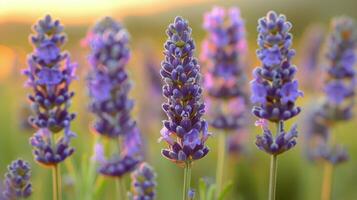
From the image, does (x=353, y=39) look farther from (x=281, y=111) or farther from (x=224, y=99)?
(x=281, y=111)

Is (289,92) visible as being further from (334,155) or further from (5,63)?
(5,63)

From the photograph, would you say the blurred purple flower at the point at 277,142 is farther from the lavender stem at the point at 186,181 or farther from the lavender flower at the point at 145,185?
the lavender flower at the point at 145,185

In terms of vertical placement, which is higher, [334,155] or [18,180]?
[18,180]

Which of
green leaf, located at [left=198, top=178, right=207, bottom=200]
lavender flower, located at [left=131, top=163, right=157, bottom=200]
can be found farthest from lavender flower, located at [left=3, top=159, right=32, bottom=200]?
green leaf, located at [left=198, top=178, right=207, bottom=200]

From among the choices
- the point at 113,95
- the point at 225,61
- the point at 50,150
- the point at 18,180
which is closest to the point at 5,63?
the point at 225,61

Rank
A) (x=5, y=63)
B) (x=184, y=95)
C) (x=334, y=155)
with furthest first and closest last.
A: 1. (x=5, y=63)
2. (x=334, y=155)
3. (x=184, y=95)

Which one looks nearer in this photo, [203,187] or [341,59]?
[203,187]

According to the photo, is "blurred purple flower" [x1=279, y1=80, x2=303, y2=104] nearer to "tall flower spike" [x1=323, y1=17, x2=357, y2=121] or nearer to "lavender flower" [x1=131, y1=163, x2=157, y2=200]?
"lavender flower" [x1=131, y1=163, x2=157, y2=200]

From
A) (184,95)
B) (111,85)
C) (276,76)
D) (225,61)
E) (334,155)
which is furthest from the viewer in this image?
(334,155)
